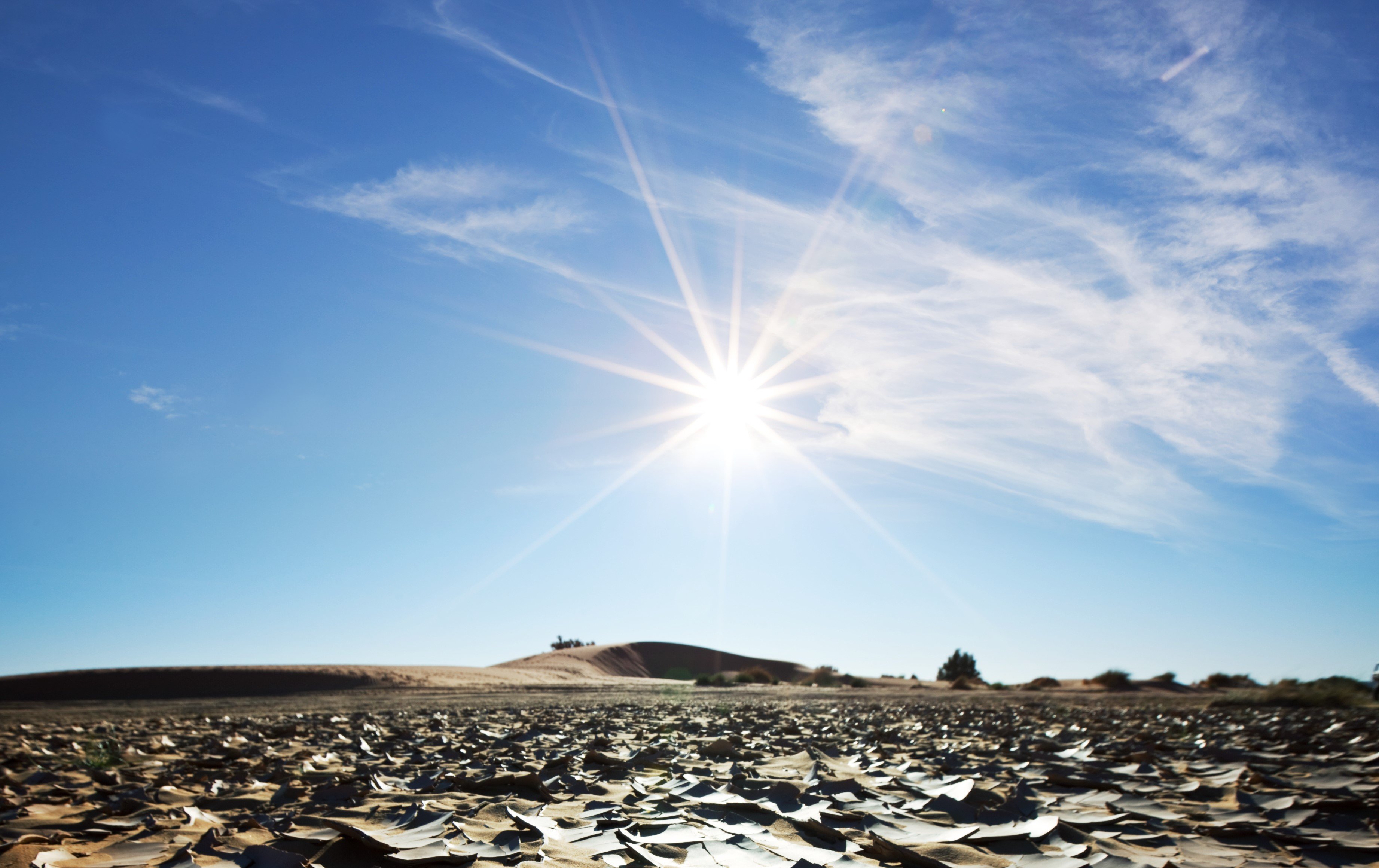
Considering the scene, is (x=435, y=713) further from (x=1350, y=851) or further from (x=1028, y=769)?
(x=1350, y=851)

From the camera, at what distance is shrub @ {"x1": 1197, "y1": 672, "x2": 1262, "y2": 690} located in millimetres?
19016

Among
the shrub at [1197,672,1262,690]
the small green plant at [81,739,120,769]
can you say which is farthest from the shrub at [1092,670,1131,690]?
the small green plant at [81,739,120,769]

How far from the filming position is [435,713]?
709 cm

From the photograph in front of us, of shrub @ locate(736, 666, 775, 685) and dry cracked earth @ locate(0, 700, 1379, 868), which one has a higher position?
dry cracked earth @ locate(0, 700, 1379, 868)

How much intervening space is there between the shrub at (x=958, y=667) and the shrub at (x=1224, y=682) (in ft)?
26.9

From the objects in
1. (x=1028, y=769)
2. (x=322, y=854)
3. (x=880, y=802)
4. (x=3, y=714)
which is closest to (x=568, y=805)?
(x=322, y=854)

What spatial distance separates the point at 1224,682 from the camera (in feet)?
65.5

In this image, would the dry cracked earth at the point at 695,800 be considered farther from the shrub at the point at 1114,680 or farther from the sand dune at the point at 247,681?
the shrub at the point at 1114,680

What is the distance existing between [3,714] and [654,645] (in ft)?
122

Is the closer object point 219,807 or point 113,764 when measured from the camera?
point 219,807

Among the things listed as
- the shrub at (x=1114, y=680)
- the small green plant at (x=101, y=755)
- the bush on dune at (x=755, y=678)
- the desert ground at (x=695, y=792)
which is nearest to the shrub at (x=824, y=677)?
the bush on dune at (x=755, y=678)

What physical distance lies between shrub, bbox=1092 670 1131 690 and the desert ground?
52.3ft

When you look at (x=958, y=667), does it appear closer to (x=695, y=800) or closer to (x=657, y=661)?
(x=657, y=661)

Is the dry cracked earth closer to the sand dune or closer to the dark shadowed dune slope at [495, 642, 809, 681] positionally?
the sand dune
